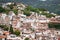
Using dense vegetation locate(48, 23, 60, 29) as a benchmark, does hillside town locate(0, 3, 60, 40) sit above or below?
above

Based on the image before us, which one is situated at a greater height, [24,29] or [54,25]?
[24,29]

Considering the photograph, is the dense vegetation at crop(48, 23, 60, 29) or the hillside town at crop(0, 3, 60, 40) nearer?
the hillside town at crop(0, 3, 60, 40)

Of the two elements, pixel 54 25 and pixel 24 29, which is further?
pixel 54 25

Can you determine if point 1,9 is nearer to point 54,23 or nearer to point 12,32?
point 54,23

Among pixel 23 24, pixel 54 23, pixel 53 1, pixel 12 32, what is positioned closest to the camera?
pixel 12 32

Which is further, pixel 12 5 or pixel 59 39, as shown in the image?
pixel 12 5

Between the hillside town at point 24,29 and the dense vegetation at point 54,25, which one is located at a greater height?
the hillside town at point 24,29

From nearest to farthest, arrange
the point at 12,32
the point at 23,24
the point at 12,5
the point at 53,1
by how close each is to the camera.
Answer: the point at 12,32
the point at 23,24
the point at 12,5
the point at 53,1

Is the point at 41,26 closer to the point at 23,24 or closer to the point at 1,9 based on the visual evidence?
the point at 23,24

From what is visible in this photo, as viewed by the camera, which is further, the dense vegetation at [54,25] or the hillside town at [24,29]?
the dense vegetation at [54,25]

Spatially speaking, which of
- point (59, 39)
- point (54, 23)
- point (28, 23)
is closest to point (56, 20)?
point (54, 23)
